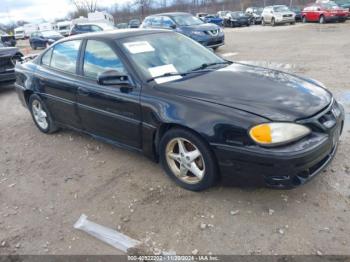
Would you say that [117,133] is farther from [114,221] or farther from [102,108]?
[114,221]

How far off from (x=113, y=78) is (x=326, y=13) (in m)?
24.0

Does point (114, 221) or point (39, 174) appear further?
point (39, 174)

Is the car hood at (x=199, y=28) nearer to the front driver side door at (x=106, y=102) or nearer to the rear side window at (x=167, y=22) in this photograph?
the rear side window at (x=167, y=22)

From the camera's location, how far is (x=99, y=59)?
3.89m

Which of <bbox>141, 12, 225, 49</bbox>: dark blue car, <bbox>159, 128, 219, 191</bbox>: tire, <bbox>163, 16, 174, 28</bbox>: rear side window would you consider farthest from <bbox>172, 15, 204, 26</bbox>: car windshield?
<bbox>159, 128, 219, 191</bbox>: tire

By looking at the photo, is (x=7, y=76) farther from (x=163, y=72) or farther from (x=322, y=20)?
(x=322, y=20)

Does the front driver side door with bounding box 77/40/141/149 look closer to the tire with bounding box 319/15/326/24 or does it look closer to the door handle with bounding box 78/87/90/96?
the door handle with bounding box 78/87/90/96

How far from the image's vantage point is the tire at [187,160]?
3.04 meters

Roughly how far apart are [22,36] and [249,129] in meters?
51.1

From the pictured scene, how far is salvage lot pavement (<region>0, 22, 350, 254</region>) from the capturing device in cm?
269

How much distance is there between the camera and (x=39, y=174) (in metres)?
4.07

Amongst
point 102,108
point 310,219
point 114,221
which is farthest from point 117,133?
point 310,219

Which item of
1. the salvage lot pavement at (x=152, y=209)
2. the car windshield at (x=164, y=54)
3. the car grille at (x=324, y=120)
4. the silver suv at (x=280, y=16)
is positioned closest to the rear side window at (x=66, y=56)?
the car windshield at (x=164, y=54)

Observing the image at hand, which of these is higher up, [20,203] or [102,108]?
[102,108]
